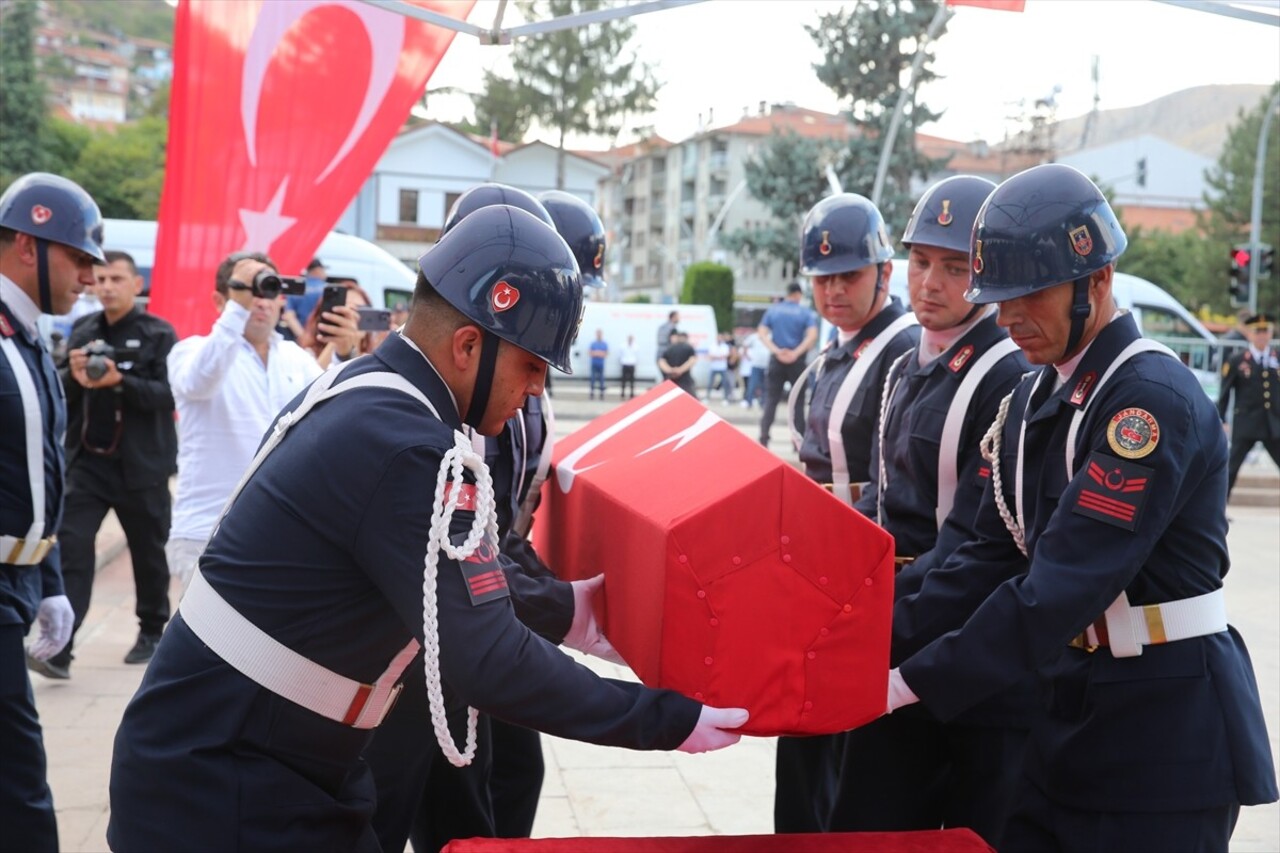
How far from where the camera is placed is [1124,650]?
2.98 meters

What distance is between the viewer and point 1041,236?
306 cm

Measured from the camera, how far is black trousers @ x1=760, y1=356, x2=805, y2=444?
18.3 metres

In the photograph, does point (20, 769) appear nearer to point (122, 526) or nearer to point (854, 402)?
point (854, 402)

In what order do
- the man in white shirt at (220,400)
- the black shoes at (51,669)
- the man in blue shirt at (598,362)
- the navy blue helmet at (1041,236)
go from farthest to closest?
1. the man in blue shirt at (598,362)
2. the black shoes at (51,669)
3. the man in white shirt at (220,400)
4. the navy blue helmet at (1041,236)

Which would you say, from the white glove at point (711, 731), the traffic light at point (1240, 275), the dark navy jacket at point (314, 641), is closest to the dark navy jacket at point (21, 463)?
the dark navy jacket at point (314, 641)

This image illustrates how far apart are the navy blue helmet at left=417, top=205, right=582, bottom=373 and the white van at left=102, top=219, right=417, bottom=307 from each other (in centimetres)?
1729

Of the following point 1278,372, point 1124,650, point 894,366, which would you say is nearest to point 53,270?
point 894,366

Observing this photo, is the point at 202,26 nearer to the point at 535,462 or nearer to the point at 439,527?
the point at 535,462

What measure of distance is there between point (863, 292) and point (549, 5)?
47.2m

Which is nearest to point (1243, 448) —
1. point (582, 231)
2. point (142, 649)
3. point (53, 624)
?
point (142, 649)

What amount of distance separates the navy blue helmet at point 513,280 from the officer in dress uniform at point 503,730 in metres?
Answer: 0.42

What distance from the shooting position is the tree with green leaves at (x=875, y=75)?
3472 cm

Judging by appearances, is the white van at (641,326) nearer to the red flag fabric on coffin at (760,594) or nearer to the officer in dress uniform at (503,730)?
the officer in dress uniform at (503,730)

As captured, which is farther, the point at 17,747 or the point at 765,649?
the point at 17,747
